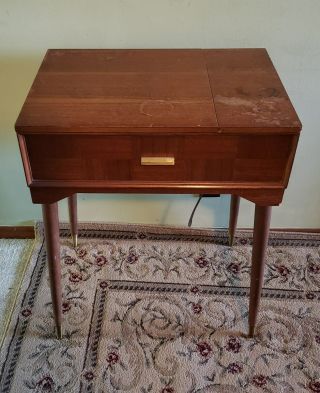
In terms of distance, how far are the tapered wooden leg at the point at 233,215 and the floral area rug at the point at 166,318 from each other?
0.06 metres

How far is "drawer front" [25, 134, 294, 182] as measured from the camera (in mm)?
906

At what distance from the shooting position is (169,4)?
118 centimetres

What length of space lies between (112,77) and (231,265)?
31.3 inches

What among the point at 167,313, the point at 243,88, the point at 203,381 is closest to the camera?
the point at 243,88

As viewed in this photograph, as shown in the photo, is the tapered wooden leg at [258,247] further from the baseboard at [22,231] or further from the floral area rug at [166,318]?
the baseboard at [22,231]

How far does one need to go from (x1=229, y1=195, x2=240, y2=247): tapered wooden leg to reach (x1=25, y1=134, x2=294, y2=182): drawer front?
0.48m

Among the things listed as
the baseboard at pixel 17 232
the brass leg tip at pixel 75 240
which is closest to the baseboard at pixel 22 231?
the baseboard at pixel 17 232

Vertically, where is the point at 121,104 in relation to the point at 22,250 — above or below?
above

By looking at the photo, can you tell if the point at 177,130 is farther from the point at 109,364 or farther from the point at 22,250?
the point at 22,250

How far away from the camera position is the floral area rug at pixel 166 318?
118 centimetres

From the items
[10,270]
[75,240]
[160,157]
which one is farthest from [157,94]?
[10,270]

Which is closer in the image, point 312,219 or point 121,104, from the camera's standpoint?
point 121,104

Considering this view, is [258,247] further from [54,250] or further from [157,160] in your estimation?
[54,250]

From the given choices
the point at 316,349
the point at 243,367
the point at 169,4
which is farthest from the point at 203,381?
the point at 169,4
